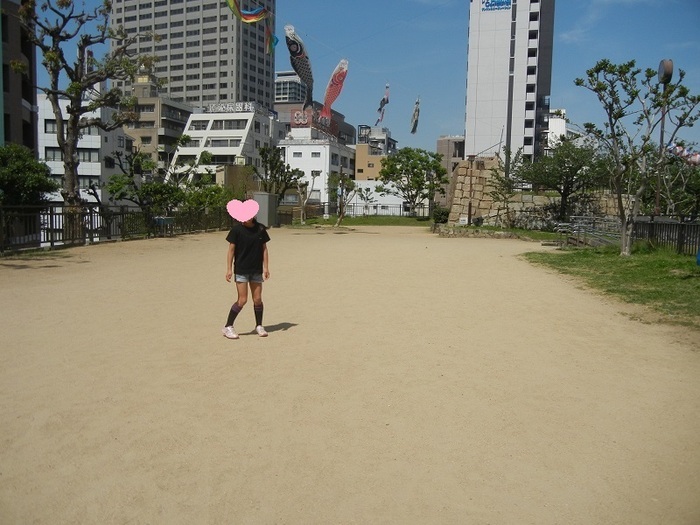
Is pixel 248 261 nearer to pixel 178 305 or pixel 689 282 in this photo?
pixel 178 305

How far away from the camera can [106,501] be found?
313 cm

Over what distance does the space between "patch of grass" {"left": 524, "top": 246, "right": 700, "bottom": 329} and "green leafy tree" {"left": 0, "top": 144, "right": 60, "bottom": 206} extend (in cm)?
1881

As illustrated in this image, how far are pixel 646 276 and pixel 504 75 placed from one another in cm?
5713

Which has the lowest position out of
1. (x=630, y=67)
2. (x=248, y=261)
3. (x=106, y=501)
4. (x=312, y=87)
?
(x=106, y=501)

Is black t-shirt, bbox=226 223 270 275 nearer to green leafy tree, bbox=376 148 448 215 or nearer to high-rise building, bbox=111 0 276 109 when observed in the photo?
green leafy tree, bbox=376 148 448 215

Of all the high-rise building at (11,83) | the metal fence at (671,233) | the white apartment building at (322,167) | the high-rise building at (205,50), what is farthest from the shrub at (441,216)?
the high-rise building at (205,50)

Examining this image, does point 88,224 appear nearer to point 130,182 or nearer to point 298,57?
point 130,182

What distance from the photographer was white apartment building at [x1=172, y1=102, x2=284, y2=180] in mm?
69562

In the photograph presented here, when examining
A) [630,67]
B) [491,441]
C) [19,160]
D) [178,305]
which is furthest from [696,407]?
[19,160]

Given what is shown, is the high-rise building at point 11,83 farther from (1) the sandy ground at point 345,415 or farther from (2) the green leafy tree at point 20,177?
(1) the sandy ground at point 345,415

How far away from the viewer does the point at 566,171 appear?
36312 millimetres

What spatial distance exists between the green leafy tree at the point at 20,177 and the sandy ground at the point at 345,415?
15.7 m

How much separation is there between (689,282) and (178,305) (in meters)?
9.03

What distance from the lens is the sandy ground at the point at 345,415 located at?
3178mm
